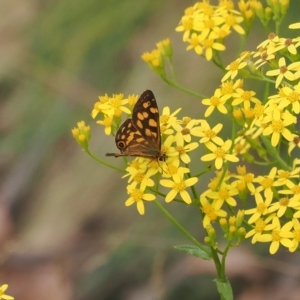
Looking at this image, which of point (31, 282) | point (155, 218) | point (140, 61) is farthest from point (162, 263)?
point (140, 61)

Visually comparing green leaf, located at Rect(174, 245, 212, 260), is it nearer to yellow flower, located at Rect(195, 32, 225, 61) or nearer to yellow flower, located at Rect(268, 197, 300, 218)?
yellow flower, located at Rect(268, 197, 300, 218)

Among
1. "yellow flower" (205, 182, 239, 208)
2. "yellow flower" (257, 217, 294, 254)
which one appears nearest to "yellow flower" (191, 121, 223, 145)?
"yellow flower" (205, 182, 239, 208)

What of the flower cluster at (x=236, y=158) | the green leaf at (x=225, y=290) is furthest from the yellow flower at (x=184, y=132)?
the green leaf at (x=225, y=290)

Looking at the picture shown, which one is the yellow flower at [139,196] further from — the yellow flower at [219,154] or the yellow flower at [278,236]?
the yellow flower at [278,236]

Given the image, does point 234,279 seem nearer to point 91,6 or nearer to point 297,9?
point 297,9

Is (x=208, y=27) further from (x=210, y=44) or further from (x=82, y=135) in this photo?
(x=82, y=135)

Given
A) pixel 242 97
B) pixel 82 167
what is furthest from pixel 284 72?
pixel 82 167

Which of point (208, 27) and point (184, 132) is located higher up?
point (208, 27)
